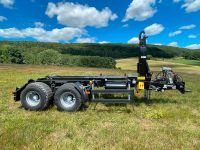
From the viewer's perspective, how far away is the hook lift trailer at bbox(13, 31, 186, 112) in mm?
11438

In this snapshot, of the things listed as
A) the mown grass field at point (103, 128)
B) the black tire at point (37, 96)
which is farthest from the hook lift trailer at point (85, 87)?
the mown grass field at point (103, 128)

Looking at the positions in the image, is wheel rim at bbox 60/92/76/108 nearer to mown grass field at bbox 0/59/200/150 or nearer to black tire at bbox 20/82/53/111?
mown grass field at bbox 0/59/200/150

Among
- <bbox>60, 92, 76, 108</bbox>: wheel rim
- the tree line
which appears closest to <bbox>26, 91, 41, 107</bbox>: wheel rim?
<bbox>60, 92, 76, 108</bbox>: wheel rim

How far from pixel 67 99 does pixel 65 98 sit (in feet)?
0.33

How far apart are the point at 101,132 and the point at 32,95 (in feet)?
15.6

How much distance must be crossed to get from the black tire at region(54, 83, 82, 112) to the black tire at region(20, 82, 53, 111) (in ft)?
1.59

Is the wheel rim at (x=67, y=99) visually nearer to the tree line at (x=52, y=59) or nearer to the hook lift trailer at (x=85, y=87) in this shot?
the hook lift trailer at (x=85, y=87)

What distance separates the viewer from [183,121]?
10.0m

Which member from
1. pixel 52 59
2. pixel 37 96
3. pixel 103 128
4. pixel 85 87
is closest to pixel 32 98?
pixel 37 96

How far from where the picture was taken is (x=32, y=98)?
39.3 ft

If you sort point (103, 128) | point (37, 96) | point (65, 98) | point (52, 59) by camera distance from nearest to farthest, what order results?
point (103, 128), point (65, 98), point (37, 96), point (52, 59)

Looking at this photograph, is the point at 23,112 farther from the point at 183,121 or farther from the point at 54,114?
the point at 183,121

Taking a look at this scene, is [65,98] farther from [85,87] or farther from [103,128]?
[103,128]

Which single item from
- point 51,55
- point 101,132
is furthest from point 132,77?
point 51,55
